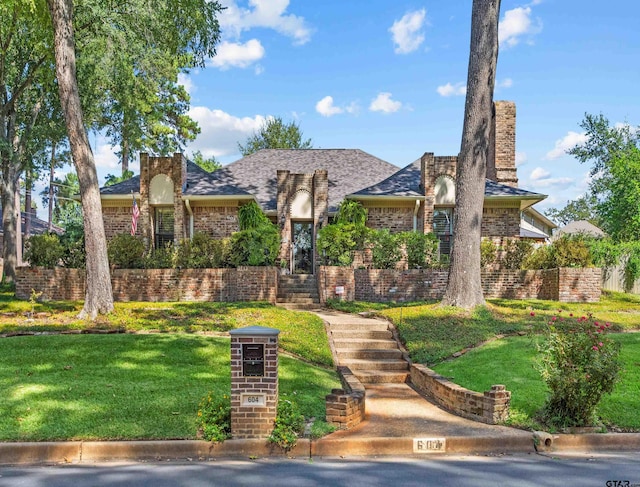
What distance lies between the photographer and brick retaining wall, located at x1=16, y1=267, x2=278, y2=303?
1652 cm

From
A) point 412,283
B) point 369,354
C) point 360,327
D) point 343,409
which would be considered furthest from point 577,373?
point 412,283

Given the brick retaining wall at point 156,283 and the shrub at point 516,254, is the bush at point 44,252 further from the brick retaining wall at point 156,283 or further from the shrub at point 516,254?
the shrub at point 516,254

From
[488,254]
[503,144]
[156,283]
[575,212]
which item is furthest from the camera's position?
[575,212]

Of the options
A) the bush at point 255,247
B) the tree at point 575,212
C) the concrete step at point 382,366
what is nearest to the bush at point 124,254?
the bush at point 255,247

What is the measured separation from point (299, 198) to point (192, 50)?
6374 mm

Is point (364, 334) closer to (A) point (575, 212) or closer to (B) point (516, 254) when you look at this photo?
(B) point (516, 254)

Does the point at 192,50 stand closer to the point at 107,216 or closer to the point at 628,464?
the point at 107,216

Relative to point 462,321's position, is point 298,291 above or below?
above

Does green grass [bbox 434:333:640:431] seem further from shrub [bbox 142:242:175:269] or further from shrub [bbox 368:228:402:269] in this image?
shrub [bbox 142:242:175:269]

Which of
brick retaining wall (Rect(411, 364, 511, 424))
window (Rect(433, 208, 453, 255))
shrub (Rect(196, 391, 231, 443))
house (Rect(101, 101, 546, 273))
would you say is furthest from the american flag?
shrub (Rect(196, 391, 231, 443))

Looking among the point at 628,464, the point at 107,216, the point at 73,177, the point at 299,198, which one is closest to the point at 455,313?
the point at 628,464

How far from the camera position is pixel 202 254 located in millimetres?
17344

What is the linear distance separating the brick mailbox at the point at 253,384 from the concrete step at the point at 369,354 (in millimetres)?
4468

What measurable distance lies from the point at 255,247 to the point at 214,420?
1053 cm
